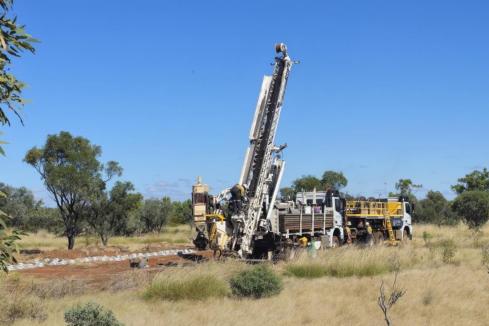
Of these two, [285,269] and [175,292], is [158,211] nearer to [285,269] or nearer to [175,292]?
[285,269]

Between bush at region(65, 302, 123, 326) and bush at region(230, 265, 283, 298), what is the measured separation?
455 centimetres

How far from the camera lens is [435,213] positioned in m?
56.7

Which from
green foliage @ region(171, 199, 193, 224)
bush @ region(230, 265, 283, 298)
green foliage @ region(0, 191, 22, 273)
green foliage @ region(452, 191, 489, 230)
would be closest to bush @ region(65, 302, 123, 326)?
green foliage @ region(0, 191, 22, 273)

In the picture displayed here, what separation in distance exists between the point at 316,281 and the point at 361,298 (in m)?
2.84

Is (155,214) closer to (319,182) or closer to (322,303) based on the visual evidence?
(319,182)

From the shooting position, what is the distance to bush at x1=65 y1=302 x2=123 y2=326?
845 cm

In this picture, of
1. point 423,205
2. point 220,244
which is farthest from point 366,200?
point 423,205

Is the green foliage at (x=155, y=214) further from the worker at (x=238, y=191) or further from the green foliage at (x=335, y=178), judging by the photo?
the worker at (x=238, y=191)

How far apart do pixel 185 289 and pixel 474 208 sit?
1363 inches

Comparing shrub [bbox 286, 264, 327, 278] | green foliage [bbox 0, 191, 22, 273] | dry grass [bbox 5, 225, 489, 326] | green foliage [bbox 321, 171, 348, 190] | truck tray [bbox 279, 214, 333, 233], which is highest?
green foliage [bbox 321, 171, 348, 190]

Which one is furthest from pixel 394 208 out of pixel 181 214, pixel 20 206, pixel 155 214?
pixel 181 214

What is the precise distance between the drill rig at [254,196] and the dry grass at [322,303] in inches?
154

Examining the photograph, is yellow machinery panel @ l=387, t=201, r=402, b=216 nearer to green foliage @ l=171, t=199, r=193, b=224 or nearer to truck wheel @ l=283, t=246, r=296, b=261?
truck wheel @ l=283, t=246, r=296, b=261

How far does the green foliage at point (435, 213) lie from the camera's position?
53188mm
